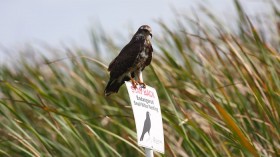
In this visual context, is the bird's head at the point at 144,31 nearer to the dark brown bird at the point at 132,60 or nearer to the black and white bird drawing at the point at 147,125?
the dark brown bird at the point at 132,60

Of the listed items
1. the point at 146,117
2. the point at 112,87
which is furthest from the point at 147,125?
the point at 112,87

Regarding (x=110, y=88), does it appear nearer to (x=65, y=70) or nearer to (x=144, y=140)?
(x=144, y=140)

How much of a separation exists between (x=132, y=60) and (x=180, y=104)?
1.28m

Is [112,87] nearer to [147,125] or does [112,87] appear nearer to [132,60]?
[132,60]

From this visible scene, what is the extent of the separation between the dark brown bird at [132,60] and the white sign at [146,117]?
1.24ft

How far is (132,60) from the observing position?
3.33 m

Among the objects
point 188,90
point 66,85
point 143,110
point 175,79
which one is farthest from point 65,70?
point 143,110

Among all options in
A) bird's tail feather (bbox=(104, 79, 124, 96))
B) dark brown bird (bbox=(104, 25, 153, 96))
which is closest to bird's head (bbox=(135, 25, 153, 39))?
dark brown bird (bbox=(104, 25, 153, 96))

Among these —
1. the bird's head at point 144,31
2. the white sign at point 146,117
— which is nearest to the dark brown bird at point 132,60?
the bird's head at point 144,31

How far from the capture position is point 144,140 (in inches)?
110

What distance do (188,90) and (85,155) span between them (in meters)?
0.75

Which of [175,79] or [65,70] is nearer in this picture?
[175,79]

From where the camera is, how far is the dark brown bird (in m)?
3.30

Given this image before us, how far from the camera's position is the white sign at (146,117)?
2779mm
